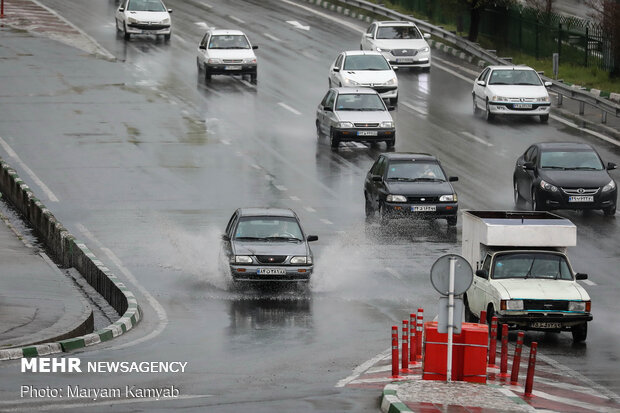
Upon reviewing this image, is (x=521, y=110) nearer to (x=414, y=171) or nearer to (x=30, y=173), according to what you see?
(x=414, y=171)

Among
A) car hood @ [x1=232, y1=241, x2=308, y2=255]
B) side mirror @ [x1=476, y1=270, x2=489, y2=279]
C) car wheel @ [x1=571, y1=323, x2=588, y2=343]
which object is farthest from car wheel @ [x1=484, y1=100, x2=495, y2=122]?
car wheel @ [x1=571, y1=323, x2=588, y2=343]

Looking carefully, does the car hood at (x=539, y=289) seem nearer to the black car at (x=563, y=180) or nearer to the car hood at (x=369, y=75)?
the black car at (x=563, y=180)

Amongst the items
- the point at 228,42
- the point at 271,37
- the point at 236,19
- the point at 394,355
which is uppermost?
the point at 394,355

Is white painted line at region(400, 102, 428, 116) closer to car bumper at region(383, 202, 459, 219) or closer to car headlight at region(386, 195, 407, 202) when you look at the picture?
car headlight at region(386, 195, 407, 202)

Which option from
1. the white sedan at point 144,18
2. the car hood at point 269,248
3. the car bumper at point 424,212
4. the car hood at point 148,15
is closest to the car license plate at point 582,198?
the car bumper at point 424,212

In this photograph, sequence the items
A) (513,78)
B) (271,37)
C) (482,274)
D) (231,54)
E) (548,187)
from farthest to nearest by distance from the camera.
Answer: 1. (271,37)
2. (231,54)
3. (513,78)
4. (548,187)
5. (482,274)

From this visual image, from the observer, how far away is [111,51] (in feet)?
188

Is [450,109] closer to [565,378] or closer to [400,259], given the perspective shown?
[400,259]

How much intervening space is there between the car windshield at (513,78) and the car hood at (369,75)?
12.1ft

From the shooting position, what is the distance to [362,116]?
41219 mm

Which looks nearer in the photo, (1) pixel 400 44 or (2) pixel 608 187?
(2) pixel 608 187

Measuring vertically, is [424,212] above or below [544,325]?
below

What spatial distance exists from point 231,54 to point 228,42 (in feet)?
4.04

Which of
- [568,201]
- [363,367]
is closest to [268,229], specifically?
[363,367]
